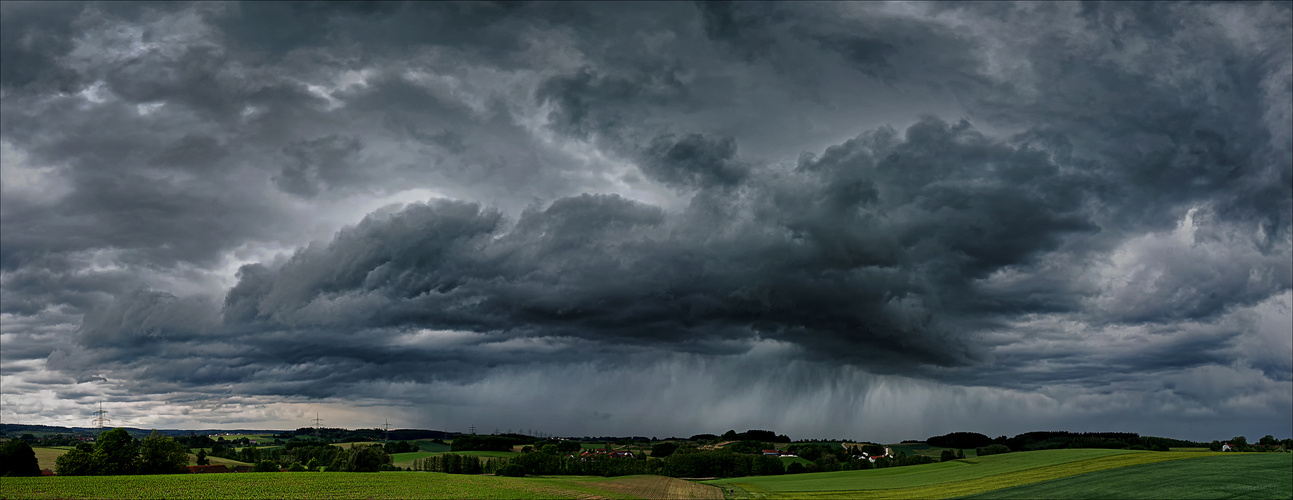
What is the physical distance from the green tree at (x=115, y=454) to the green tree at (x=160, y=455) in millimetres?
2626

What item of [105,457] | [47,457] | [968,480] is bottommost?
[968,480]

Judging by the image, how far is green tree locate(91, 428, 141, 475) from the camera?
354 ft

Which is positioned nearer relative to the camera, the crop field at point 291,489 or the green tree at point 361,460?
the crop field at point 291,489

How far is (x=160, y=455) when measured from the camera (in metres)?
120

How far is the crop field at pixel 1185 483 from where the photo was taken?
1831 inches

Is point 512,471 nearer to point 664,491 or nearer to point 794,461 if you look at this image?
point 664,491

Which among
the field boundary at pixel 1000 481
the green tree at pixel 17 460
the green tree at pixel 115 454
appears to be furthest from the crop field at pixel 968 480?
the green tree at pixel 17 460

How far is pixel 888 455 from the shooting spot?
174500 mm

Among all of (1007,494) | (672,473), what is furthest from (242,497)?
(672,473)

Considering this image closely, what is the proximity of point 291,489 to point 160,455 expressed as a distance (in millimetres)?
54087

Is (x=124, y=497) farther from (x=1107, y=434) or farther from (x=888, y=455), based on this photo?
(x=1107, y=434)

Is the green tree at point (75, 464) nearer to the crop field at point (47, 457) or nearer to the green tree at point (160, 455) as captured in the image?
the green tree at point (160, 455)

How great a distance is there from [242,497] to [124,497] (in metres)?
10.2

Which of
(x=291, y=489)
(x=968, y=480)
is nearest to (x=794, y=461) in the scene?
(x=968, y=480)
